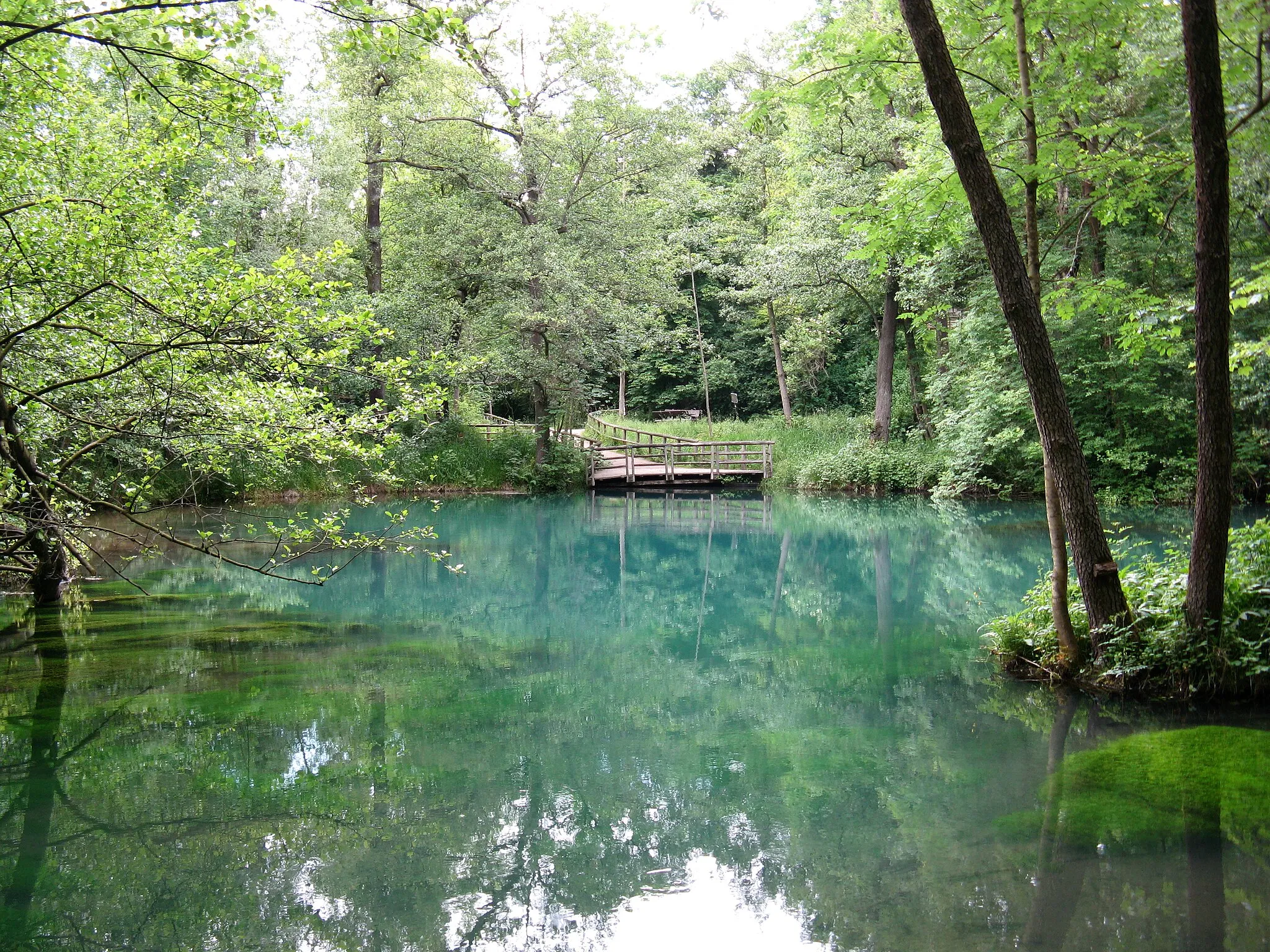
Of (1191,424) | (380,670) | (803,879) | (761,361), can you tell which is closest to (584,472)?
(761,361)

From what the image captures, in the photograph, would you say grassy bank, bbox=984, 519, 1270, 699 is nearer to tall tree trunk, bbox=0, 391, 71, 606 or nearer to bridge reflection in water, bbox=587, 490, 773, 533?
tall tree trunk, bbox=0, 391, 71, 606

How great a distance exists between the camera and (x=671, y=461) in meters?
27.7

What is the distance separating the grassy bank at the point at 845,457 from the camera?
23312 mm

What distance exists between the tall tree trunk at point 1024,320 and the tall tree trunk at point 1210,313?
1.76ft

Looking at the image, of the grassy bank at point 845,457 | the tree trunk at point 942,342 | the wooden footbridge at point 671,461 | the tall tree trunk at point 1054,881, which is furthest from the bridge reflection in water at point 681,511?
the tall tree trunk at point 1054,881

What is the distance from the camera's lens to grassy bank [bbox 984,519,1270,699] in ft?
19.2

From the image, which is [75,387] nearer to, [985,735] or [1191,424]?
[985,735]

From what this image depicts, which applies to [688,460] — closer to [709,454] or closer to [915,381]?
[709,454]

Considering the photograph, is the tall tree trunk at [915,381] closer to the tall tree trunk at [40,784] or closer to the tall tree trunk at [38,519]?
the tall tree trunk at [38,519]

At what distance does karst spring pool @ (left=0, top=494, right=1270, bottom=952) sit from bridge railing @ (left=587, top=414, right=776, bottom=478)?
1736 cm

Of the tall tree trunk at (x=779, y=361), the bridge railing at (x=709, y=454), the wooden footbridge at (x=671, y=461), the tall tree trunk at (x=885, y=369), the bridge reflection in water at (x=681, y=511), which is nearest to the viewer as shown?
the bridge reflection in water at (x=681, y=511)

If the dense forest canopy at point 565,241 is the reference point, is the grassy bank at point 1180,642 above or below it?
below

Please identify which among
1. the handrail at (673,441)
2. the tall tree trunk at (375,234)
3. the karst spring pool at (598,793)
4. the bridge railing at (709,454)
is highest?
the tall tree trunk at (375,234)

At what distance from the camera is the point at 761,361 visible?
3466cm
